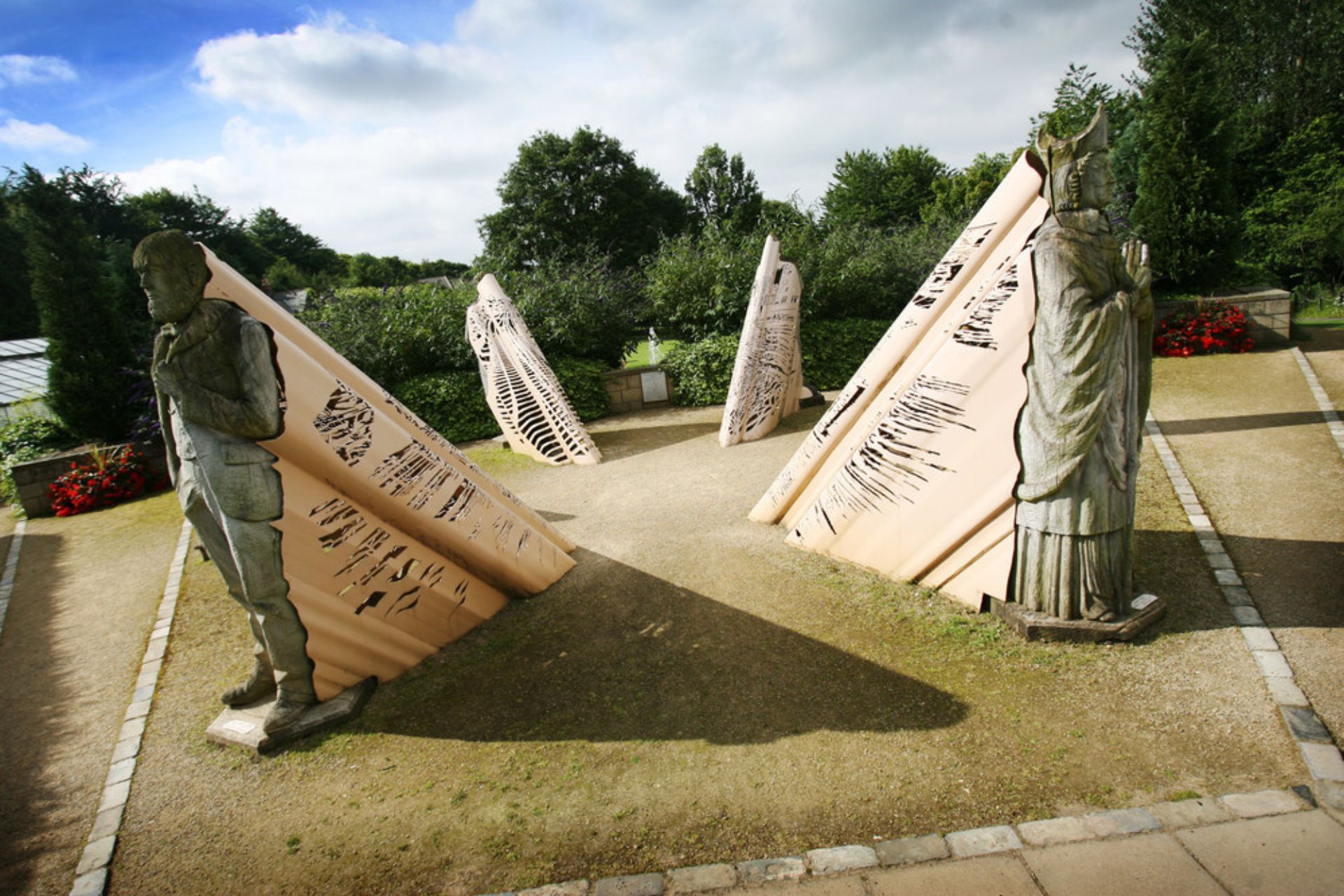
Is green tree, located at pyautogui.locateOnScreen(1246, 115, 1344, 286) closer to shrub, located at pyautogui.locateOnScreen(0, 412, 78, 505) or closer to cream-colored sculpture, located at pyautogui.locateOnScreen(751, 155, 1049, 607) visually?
cream-colored sculpture, located at pyautogui.locateOnScreen(751, 155, 1049, 607)

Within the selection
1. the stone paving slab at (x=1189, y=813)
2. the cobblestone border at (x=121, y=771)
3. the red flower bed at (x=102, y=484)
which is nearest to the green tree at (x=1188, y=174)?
the stone paving slab at (x=1189, y=813)

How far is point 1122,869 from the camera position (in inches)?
104

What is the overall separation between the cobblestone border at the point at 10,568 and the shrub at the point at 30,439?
276 centimetres

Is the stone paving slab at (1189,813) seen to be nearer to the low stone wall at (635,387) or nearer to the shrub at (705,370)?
the shrub at (705,370)

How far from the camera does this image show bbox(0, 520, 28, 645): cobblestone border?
7.06m

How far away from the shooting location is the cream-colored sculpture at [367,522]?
12.6 ft

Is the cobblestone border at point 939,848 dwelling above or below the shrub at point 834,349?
below

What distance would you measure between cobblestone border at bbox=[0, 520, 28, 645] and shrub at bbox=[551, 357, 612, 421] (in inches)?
312

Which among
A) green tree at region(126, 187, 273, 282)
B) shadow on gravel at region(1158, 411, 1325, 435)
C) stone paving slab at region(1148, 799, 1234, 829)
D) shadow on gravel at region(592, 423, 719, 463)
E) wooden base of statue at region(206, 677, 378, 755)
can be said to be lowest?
stone paving slab at region(1148, 799, 1234, 829)

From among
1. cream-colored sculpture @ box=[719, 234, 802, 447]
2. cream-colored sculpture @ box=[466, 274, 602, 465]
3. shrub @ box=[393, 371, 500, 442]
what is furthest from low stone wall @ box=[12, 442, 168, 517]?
cream-colored sculpture @ box=[719, 234, 802, 447]

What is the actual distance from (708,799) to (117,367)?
47.3ft

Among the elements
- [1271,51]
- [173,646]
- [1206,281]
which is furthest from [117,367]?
[1271,51]

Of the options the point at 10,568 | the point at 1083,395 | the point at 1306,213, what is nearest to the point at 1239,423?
the point at 1083,395

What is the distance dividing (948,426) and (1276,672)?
2237 mm
